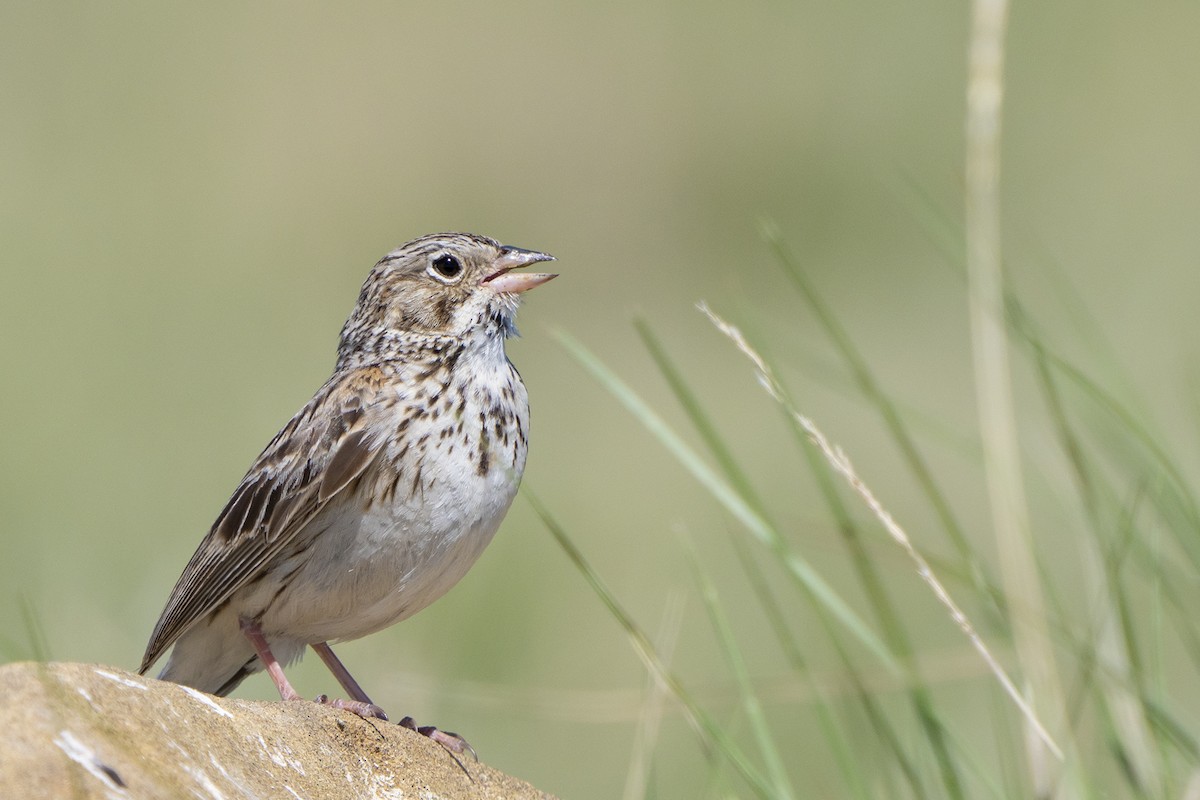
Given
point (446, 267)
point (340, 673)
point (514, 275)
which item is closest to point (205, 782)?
point (340, 673)

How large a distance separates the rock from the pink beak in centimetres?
207

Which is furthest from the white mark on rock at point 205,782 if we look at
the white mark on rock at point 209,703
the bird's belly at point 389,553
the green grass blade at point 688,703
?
the bird's belly at point 389,553

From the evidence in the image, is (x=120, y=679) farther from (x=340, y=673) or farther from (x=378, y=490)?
(x=340, y=673)

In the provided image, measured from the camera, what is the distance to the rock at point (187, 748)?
3.12 meters

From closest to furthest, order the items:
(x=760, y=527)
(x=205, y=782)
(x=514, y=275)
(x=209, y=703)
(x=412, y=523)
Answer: (x=205, y=782), (x=209, y=703), (x=760, y=527), (x=412, y=523), (x=514, y=275)

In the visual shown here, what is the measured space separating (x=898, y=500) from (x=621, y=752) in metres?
3.46

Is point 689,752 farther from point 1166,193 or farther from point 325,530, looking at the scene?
point 1166,193

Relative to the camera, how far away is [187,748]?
3453 millimetres

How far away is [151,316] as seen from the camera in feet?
53.2

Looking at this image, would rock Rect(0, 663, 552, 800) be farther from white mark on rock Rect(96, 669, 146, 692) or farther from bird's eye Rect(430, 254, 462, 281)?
bird's eye Rect(430, 254, 462, 281)

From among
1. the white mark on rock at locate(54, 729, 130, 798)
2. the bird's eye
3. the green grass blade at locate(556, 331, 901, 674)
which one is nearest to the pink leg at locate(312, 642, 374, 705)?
the bird's eye

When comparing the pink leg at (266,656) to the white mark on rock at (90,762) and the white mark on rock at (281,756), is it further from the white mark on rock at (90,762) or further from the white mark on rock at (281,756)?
the white mark on rock at (90,762)

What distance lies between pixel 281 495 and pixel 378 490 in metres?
0.49

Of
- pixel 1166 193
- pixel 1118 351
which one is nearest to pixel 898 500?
pixel 1118 351
